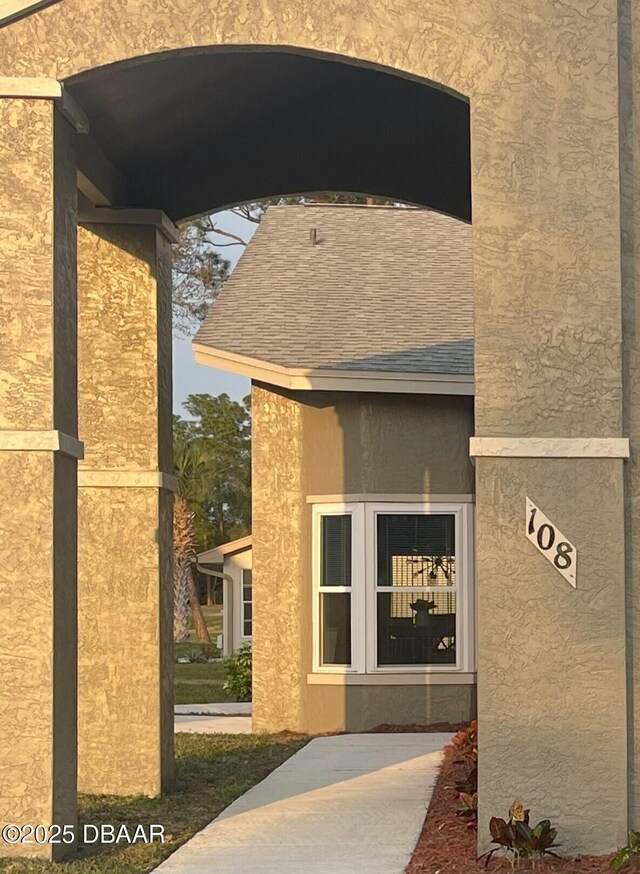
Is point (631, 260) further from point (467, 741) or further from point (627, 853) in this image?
point (467, 741)

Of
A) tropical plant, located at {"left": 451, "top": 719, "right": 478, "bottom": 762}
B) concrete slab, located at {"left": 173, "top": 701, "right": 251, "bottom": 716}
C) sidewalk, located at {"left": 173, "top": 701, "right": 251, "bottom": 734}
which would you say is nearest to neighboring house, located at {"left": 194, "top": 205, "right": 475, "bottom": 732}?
sidewalk, located at {"left": 173, "top": 701, "right": 251, "bottom": 734}

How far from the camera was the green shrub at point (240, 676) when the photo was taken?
18.4 m

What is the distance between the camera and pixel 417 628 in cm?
1448

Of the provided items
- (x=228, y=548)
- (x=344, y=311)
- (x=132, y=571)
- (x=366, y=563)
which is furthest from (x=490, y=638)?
(x=228, y=548)

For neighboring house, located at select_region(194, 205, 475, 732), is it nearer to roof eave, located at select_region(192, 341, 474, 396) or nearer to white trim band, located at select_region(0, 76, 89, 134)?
roof eave, located at select_region(192, 341, 474, 396)

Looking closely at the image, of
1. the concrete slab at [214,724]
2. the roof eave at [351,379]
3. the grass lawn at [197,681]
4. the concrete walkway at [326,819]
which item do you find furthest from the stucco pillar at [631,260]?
the grass lawn at [197,681]

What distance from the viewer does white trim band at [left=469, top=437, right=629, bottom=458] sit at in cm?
734

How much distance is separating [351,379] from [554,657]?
23.7 feet

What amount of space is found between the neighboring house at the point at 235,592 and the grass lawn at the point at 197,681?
0.71 meters

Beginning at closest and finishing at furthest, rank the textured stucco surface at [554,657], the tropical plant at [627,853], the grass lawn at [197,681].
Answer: the tropical plant at [627,853], the textured stucco surface at [554,657], the grass lawn at [197,681]

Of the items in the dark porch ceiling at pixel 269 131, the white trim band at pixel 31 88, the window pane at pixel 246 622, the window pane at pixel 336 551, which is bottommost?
the window pane at pixel 246 622

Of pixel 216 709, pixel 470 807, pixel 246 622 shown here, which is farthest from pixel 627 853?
pixel 246 622

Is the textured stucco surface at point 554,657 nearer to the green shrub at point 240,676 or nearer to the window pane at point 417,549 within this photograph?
the window pane at point 417,549

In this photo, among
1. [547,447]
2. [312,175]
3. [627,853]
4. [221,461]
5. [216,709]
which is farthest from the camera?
[221,461]
